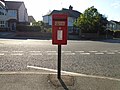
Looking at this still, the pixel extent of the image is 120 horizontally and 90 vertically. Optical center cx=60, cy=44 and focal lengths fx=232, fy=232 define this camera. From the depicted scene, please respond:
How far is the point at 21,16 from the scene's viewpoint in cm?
6706

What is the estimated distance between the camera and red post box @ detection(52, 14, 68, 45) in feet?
21.9

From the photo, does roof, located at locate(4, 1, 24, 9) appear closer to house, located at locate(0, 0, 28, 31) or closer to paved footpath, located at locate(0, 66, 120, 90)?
house, located at locate(0, 0, 28, 31)

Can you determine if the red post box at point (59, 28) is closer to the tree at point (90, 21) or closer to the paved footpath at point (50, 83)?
the paved footpath at point (50, 83)

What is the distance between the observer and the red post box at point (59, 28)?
669 cm

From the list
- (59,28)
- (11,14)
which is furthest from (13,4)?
(59,28)

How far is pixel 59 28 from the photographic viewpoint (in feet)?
22.3

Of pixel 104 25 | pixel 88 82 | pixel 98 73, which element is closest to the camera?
pixel 88 82

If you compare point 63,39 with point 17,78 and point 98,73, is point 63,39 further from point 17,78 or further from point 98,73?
point 98,73

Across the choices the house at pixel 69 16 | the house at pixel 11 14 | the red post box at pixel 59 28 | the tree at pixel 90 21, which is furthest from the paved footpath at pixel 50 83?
the house at pixel 69 16

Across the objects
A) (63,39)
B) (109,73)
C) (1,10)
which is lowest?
(109,73)

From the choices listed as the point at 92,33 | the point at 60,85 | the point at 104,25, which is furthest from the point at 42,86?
the point at 104,25

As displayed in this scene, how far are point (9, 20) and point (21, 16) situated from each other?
745cm

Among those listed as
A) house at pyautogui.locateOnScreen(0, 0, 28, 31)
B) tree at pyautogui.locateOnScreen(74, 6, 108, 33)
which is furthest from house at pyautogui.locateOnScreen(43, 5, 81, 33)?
tree at pyautogui.locateOnScreen(74, 6, 108, 33)

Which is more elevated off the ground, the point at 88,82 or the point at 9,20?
the point at 9,20
